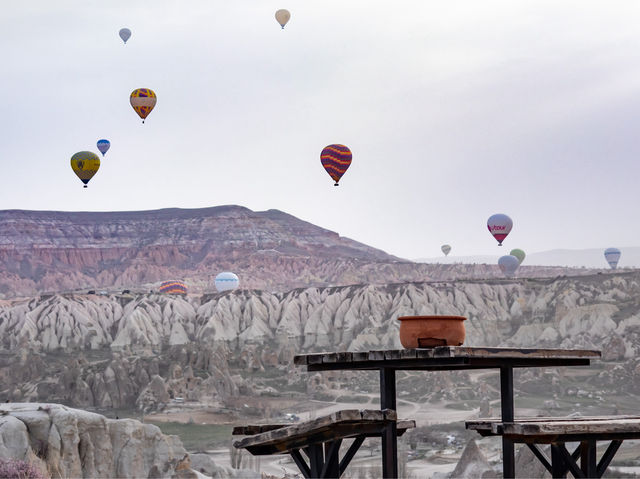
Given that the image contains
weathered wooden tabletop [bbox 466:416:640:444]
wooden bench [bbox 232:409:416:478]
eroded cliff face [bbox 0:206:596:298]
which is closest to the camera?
weathered wooden tabletop [bbox 466:416:640:444]

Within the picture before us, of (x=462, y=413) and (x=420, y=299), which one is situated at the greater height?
(x=420, y=299)

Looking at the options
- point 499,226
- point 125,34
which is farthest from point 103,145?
point 499,226

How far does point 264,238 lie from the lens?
178000 mm

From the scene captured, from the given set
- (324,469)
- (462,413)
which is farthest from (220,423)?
(324,469)

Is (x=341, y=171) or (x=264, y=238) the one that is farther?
(x=264, y=238)

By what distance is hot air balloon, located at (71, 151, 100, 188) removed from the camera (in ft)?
314

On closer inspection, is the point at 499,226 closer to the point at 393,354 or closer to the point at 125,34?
the point at 125,34

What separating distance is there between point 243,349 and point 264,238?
81.4 meters

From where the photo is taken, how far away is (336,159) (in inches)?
3226

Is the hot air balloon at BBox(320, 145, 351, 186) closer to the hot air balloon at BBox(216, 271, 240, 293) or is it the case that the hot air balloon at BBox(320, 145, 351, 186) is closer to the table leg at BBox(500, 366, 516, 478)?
the hot air balloon at BBox(216, 271, 240, 293)

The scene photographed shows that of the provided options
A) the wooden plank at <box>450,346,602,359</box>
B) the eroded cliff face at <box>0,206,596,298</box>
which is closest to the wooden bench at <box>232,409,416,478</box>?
the wooden plank at <box>450,346,602,359</box>

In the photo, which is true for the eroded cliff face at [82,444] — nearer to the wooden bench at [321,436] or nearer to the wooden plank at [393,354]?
the wooden bench at [321,436]

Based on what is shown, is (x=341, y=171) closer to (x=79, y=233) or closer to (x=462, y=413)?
(x=462, y=413)

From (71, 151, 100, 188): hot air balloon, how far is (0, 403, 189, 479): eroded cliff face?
205 ft
